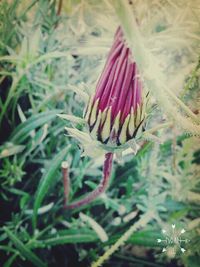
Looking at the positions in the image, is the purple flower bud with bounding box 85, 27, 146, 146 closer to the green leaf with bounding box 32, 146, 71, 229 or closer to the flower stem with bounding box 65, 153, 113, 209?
the flower stem with bounding box 65, 153, 113, 209

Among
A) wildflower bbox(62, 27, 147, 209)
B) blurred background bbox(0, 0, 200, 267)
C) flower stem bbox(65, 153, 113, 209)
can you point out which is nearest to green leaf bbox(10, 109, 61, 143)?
blurred background bbox(0, 0, 200, 267)

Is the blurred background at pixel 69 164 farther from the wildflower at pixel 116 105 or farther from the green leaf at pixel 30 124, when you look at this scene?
the wildflower at pixel 116 105

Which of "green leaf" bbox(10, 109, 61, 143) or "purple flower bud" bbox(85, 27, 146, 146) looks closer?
"purple flower bud" bbox(85, 27, 146, 146)

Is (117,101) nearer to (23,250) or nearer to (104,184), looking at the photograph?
(104,184)

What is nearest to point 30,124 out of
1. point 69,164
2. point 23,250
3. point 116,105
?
point 69,164

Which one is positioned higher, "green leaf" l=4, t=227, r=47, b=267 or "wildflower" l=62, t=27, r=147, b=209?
"wildflower" l=62, t=27, r=147, b=209

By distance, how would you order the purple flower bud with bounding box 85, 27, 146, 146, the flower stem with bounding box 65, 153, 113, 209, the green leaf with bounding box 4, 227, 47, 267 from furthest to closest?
1. the green leaf with bounding box 4, 227, 47, 267
2. the flower stem with bounding box 65, 153, 113, 209
3. the purple flower bud with bounding box 85, 27, 146, 146

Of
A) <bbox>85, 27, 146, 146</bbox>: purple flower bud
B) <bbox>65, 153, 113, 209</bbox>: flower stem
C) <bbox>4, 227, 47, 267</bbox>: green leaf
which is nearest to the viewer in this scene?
<bbox>85, 27, 146, 146</bbox>: purple flower bud
